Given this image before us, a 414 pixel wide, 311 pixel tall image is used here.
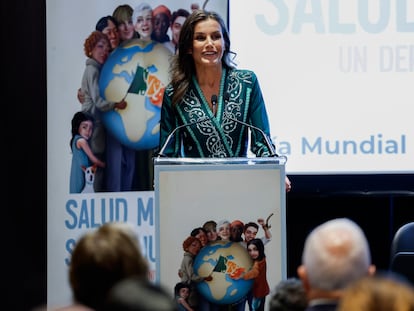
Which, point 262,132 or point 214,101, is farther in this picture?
point 214,101

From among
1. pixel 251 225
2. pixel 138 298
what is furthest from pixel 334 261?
pixel 251 225

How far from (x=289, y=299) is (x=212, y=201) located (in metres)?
1.01

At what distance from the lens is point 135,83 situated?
5.51 meters

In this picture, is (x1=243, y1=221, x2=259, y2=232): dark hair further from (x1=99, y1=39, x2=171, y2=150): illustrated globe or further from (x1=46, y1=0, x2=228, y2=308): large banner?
(x1=99, y1=39, x2=171, y2=150): illustrated globe

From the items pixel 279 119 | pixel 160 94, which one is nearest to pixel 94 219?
pixel 160 94

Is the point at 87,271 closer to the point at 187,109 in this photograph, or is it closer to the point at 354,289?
the point at 354,289

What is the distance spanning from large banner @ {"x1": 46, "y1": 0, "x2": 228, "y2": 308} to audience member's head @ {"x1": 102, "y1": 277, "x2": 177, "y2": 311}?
3.54m

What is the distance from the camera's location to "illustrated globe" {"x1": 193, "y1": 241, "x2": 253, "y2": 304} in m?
3.57

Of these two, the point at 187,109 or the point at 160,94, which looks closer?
the point at 187,109

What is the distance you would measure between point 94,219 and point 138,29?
1.18 meters

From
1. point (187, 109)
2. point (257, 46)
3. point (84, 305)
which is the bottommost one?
point (84, 305)

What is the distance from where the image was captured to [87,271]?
7.39 ft

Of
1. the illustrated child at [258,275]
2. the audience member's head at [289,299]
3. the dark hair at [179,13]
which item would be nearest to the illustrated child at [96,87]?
the dark hair at [179,13]

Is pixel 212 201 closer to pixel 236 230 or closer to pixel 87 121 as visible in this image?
pixel 236 230
